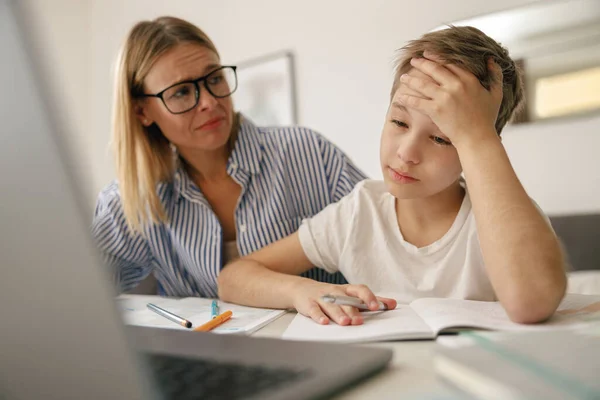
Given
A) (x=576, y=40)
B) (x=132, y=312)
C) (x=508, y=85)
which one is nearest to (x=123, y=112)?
(x=132, y=312)

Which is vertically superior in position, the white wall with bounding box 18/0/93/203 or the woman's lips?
the white wall with bounding box 18/0/93/203

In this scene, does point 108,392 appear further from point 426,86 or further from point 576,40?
point 576,40

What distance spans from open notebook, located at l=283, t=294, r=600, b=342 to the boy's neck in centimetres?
25

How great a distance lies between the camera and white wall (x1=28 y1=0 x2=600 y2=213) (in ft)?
5.99

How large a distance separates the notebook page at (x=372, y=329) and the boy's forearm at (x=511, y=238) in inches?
4.8

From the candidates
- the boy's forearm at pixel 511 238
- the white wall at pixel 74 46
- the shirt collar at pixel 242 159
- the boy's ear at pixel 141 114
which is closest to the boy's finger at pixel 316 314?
the boy's forearm at pixel 511 238

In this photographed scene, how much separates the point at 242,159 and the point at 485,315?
2.50ft

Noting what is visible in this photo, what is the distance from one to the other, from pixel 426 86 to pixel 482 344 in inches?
18.2

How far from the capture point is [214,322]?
0.78 m

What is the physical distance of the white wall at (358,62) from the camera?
1826mm

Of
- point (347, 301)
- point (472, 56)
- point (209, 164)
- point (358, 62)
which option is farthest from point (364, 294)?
point (358, 62)

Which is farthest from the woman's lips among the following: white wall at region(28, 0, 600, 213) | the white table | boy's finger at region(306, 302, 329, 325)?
the white table

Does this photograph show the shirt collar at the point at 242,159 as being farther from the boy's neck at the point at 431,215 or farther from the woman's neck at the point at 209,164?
the boy's neck at the point at 431,215

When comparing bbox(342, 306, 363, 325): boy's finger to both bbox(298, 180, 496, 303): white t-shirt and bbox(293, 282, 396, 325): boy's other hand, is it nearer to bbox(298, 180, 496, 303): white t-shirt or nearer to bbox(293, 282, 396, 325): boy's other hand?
bbox(293, 282, 396, 325): boy's other hand
